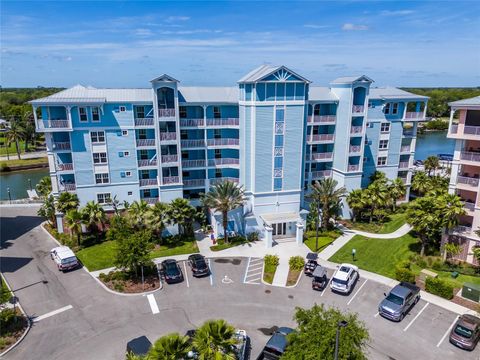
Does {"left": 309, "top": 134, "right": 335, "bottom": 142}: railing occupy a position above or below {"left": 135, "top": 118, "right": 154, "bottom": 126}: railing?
below

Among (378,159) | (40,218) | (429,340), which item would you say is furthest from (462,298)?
(40,218)

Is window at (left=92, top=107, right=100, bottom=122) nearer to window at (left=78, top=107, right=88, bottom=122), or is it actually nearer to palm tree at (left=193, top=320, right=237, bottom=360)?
window at (left=78, top=107, right=88, bottom=122)

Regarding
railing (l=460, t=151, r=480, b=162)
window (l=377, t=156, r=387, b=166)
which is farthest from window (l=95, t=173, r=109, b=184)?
railing (l=460, t=151, r=480, b=162)

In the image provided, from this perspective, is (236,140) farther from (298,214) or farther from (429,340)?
(429,340)

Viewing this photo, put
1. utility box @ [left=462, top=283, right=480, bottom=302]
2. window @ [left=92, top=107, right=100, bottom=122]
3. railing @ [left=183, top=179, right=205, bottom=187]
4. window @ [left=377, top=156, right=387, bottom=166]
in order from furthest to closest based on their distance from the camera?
1. window @ [left=377, top=156, right=387, bottom=166]
2. railing @ [left=183, top=179, right=205, bottom=187]
3. window @ [left=92, top=107, right=100, bottom=122]
4. utility box @ [left=462, top=283, right=480, bottom=302]

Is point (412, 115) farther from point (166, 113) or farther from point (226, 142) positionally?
point (166, 113)

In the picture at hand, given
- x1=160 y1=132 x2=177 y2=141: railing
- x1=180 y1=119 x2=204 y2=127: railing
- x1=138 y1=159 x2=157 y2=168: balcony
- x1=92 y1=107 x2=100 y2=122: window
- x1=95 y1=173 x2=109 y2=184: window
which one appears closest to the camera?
x1=92 y1=107 x2=100 y2=122: window

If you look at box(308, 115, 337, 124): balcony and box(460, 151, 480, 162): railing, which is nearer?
box(460, 151, 480, 162): railing

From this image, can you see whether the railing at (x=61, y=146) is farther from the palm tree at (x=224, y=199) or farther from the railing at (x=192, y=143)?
the palm tree at (x=224, y=199)
